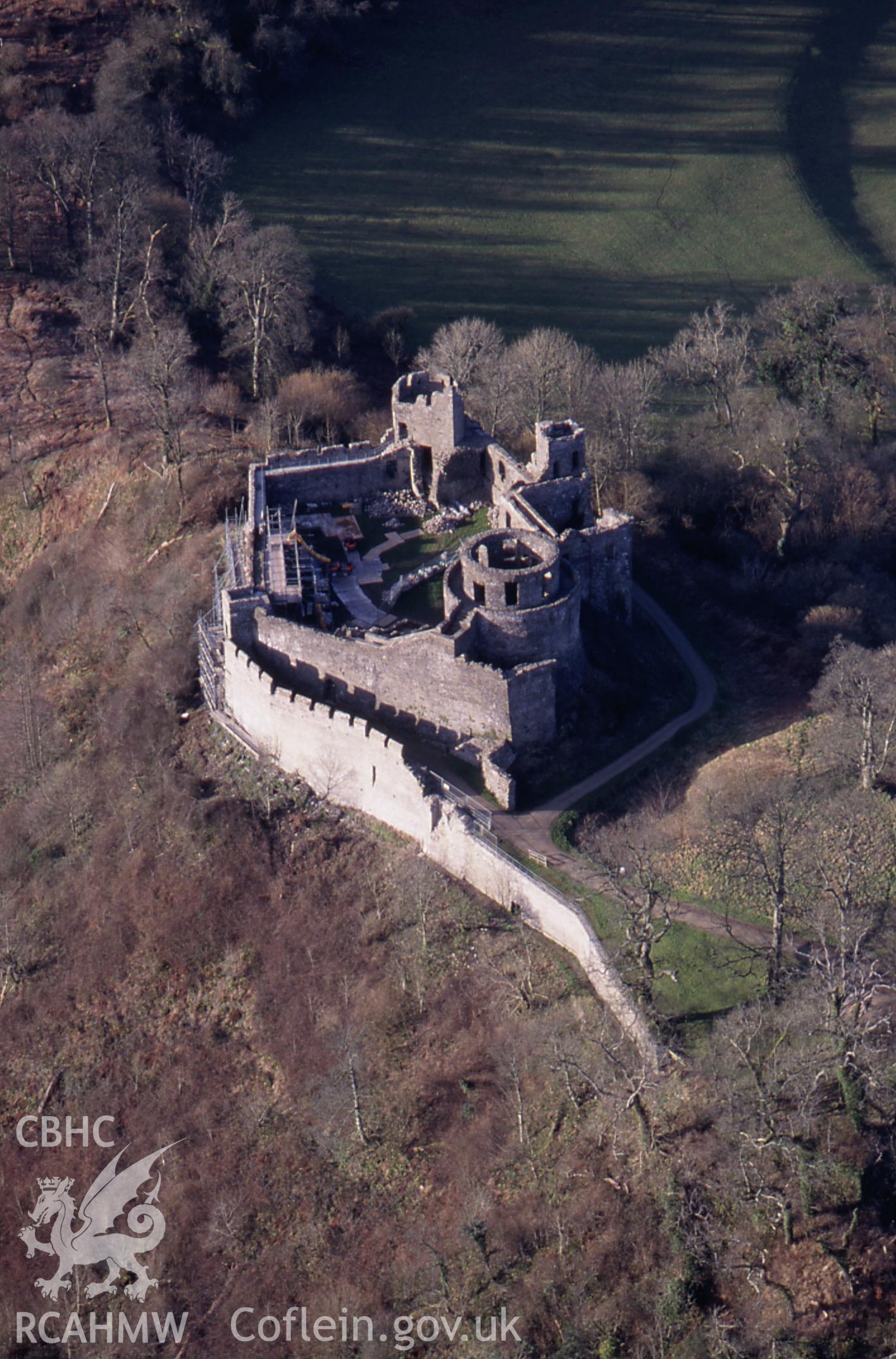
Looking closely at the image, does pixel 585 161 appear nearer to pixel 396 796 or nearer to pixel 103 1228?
pixel 396 796

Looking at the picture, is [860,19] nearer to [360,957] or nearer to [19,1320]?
[360,957]

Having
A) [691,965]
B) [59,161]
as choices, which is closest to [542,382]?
[59,161]

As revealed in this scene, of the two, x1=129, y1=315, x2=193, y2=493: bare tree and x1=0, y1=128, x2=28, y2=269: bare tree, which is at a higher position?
x1=0, y1=128, x2=28, y2=269: bare tree

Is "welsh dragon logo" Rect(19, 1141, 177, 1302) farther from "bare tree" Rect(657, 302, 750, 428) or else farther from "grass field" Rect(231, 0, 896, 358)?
"grass field" Rect(231, 0, 896, 358)

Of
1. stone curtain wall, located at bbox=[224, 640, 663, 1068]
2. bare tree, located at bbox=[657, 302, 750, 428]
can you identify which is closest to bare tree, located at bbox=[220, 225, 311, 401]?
bare tree, located at bbox=[657, 302, 750, 428]

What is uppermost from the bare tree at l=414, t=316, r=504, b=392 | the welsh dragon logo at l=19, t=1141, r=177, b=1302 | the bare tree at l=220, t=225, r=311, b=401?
the bare tree at l=220, t=225, r=311, b=401

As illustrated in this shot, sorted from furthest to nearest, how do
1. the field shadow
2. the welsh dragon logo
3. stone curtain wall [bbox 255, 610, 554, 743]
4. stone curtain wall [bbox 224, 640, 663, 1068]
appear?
1. the field shadow
2. stone curtain wall [bbox 255, 610, 554, 743]
3. stone curtain wall [bbox 224, 640, 663, 1068]
4. the welsh dragon logo

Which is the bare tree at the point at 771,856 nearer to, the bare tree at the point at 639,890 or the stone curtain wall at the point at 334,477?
the bare tree at the point at 639,890
